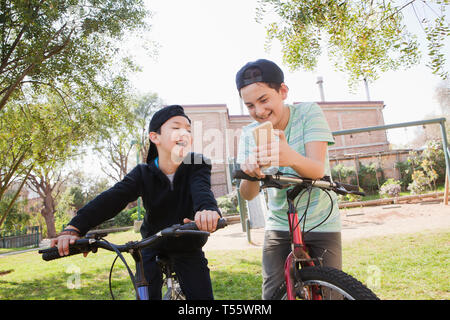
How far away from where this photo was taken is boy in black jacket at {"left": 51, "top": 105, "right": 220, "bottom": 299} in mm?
1866

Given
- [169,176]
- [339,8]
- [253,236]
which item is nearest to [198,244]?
[169,176]

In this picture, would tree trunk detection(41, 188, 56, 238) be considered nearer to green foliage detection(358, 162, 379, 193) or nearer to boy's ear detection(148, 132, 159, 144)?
green foliage detection(358, 162, 379, 193)

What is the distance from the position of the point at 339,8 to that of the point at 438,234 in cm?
544

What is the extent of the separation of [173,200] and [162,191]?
9 centimetres

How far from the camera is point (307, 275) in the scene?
1.37 m

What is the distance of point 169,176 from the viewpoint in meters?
2.17

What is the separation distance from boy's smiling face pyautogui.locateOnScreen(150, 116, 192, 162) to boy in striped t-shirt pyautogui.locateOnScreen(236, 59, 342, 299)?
18.4 inches

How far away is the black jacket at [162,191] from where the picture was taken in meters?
1.90

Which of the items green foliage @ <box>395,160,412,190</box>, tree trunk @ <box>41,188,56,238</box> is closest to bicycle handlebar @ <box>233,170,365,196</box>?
green foliage @ <box>395,160,412,190</box>

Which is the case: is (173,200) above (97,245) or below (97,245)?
above

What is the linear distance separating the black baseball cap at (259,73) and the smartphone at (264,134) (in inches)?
23.2

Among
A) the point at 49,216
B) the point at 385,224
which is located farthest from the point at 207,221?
the point at 49,216

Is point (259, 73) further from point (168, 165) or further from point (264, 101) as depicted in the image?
point (168, 165)
